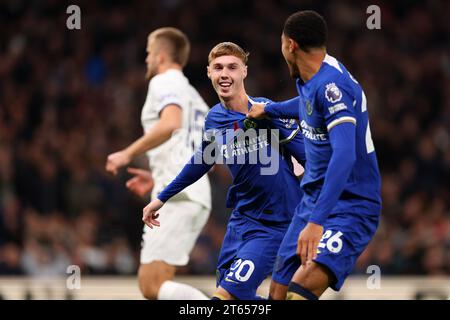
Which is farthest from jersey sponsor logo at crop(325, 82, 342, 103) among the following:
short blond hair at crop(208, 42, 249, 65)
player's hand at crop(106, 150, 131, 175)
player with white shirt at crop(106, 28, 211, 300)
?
player with white shirt at crop(106, 28, 211, 300)

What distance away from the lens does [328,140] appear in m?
4.87

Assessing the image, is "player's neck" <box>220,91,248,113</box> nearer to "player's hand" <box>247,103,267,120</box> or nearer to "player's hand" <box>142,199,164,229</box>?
"player's hand" <box>247,103,267,120</box>

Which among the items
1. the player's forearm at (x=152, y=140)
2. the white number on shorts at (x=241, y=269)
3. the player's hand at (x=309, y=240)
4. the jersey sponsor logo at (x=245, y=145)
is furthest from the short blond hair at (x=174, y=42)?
the player's hand at (x=309, y=240)

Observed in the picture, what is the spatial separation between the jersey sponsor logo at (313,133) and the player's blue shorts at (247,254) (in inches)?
36.8

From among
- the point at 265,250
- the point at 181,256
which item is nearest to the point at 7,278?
the point at 181,256

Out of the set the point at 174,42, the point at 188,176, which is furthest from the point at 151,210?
the point at 174,42

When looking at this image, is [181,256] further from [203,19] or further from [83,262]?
[203,19]

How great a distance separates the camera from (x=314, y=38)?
16.0 feet

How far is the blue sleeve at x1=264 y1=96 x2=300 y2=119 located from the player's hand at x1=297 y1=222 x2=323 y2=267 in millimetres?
976

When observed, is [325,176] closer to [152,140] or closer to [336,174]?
[336,174]

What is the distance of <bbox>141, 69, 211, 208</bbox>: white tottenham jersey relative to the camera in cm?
715

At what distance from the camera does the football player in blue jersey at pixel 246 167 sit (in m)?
5.67

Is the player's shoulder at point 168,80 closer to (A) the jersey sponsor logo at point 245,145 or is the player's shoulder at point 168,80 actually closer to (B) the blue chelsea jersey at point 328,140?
(A) the jersey sponsor logo at point 245,145

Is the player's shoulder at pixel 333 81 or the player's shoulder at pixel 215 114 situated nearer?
the player's shoulder at pixel 333 81
